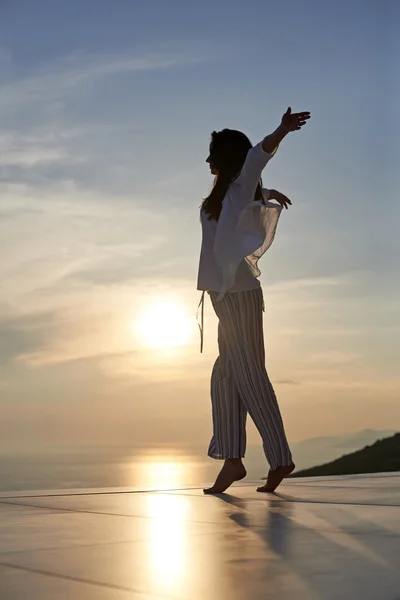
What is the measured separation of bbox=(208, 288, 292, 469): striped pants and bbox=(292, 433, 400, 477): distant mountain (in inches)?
197

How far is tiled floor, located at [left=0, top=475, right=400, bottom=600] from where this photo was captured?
1479 mm

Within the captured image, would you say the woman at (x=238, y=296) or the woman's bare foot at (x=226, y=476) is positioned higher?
the woman at (x=238, y=296)

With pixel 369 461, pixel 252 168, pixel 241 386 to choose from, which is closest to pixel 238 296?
pixel 241 386

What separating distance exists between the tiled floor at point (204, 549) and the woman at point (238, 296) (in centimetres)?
40

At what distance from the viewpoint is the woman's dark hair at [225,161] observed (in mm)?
3969

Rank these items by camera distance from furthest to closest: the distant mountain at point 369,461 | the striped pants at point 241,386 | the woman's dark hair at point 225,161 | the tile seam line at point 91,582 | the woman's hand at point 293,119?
the distant mountain at point 369,461
the woman's dark hair at point 225,161
the striped pants at point 241,386
the woman's hand at point 293,119
the tile seam line at point 91,582

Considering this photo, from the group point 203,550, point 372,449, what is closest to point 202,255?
point 203,550

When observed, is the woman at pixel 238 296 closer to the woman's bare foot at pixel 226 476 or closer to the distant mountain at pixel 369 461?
the woman's bare foot at pixel 226 476

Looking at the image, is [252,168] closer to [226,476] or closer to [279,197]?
[279,197]

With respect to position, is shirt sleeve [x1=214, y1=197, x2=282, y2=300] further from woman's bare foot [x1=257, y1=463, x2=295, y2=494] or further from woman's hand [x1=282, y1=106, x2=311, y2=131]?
woman's bare foot [x1=257, y1=463, x2=295, y2=494]

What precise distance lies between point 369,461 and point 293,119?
7413 mm

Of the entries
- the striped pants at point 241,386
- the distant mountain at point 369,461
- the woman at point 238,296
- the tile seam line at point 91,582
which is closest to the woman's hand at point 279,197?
the woman at point 238,296

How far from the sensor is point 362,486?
4.09 meters

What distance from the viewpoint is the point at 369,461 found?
33.6ft
